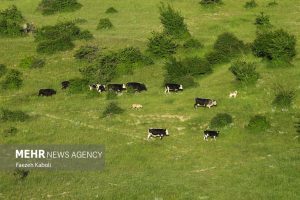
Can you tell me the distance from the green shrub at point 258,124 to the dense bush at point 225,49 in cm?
1799

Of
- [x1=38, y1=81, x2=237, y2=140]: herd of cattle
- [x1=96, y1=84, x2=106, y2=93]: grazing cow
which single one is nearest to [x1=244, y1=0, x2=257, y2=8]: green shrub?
[x1=38, y1=81, x2=237, y2=140]: herd of cattle

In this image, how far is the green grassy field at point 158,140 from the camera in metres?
32.3

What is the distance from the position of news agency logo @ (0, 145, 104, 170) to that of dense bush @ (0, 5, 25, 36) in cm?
3471

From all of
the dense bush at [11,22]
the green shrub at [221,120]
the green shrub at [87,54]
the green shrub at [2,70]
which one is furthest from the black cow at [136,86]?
the dense bush at [11,22]

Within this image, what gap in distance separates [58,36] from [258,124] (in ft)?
120

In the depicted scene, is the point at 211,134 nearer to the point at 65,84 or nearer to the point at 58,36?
the point at 65,84

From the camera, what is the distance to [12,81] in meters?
56.1

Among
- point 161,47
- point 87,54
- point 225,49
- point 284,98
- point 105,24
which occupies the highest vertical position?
point 105,24

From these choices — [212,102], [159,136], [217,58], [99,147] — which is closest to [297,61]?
[217,58]

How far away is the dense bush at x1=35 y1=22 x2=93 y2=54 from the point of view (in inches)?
2544

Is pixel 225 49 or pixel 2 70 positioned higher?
pixel 225 49

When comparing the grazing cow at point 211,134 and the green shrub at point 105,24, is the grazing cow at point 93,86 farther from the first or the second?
the green shrub at point 105,24

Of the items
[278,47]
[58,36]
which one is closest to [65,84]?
[58,36]

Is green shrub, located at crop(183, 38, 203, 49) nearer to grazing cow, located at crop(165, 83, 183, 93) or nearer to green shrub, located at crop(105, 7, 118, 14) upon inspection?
grazing cow, located at crop(165, 83, 183, 93)
